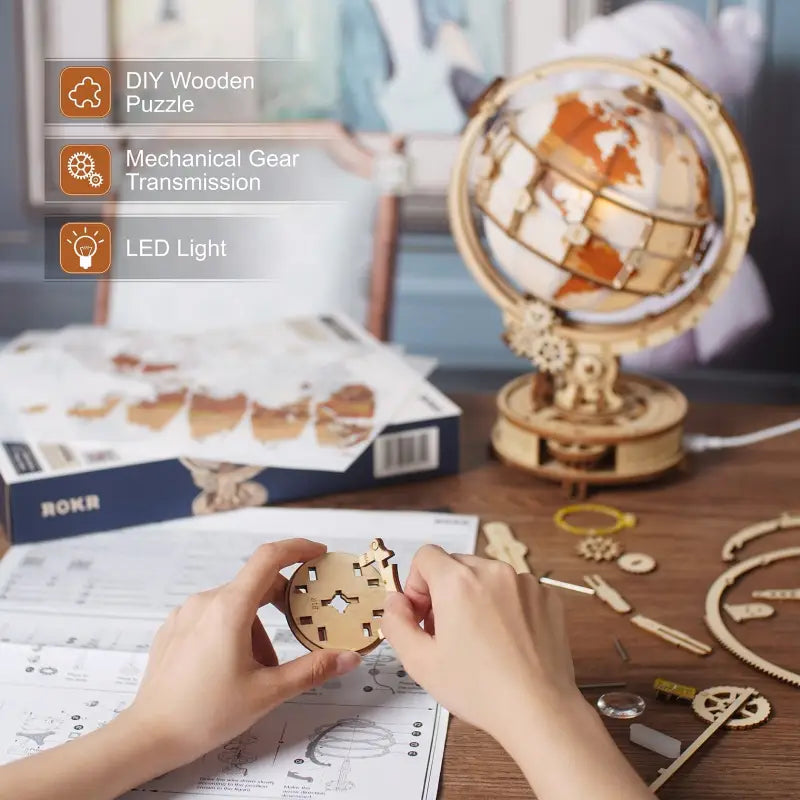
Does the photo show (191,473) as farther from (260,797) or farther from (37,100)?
(37,100)

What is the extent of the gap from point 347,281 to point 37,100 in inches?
25.3

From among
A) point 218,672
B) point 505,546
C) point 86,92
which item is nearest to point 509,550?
point 505,546

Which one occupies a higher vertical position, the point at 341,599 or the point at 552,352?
the point at 552,352

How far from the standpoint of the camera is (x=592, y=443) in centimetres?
148

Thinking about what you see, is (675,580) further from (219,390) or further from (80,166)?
(80,166)

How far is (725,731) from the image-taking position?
3.43 ft

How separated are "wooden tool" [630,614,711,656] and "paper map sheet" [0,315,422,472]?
0.43m

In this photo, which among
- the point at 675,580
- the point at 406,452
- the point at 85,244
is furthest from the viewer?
the point at 85,244

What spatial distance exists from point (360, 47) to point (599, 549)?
106 centimetres

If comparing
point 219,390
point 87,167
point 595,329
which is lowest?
point 219,390

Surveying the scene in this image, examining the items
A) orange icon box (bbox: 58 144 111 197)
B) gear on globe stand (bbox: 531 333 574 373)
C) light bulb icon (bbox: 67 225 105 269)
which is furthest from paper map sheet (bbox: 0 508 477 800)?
orange icon box (bbox: 58 144 111 197)

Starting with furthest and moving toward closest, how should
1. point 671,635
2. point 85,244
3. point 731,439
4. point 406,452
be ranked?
point 85,244, point 731,439, point 406,452, point 671,635

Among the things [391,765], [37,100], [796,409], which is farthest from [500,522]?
[37,100]

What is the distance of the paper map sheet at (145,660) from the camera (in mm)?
982
